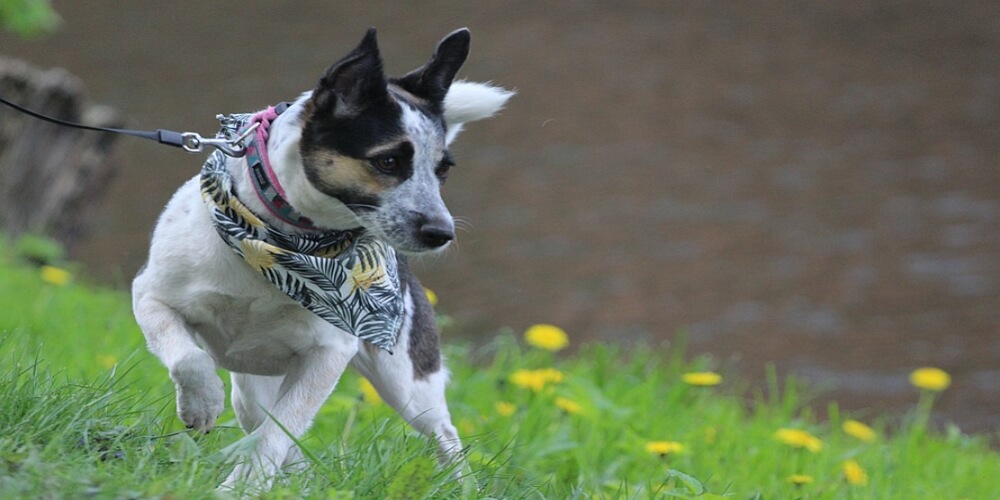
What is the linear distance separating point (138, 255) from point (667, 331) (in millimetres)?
4151

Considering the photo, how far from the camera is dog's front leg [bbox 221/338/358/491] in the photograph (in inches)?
142

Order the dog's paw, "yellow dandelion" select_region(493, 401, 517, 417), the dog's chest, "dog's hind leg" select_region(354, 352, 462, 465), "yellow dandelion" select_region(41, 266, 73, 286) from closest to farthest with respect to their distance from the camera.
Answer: the dog's paw < the dog's chest < "dog's hind leg" select_region(354, 352, 462, 465) < "yellow dandelion" select_region(493, 401, 517, 417) < "yellow dandelion" select_region(41, 266, 73, 286)

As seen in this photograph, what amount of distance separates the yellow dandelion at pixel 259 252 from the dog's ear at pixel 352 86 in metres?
0.41

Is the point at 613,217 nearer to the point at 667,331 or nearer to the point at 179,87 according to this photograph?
the point at 667,331

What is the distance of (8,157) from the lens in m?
8.78

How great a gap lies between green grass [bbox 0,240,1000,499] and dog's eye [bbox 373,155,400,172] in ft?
2.51

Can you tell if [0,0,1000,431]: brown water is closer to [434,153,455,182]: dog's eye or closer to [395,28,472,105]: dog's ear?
[395,28,472,105]: dog's ear

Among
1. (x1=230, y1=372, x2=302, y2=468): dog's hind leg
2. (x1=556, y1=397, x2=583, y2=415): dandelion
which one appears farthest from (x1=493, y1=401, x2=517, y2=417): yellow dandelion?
(x1=230, y1=372, x2=302, y2=468): dog's hind leg

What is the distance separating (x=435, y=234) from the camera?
3676 millimetres

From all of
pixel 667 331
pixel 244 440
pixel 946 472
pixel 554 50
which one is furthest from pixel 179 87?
pixel 244 440

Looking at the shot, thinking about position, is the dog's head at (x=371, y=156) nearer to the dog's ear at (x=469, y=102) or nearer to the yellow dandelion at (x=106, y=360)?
the dog's ear at (x=469, y=102)

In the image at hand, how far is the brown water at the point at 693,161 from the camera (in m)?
→ 10.1

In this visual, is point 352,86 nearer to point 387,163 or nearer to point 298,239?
point 387,163

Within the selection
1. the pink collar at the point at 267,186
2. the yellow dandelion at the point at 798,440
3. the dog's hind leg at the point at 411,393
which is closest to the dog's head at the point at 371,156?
the pink collar at the point at 267,186
